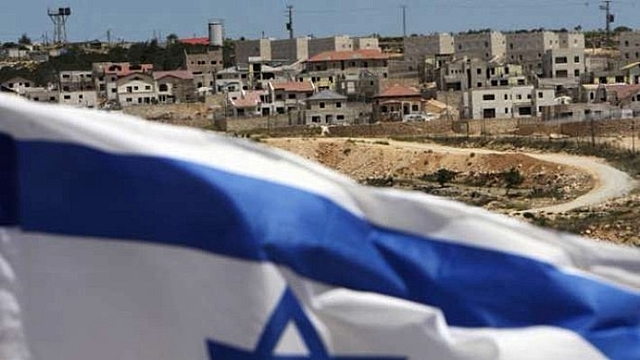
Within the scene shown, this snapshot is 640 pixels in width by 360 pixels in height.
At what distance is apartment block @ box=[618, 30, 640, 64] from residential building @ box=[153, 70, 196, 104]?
2571cm

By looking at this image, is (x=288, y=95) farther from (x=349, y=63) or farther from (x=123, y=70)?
(x=123, y=70)

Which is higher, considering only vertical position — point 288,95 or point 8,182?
point 8,182

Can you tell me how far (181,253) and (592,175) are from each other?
115 feet

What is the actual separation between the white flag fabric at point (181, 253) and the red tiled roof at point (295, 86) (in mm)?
58164

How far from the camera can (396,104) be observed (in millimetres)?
56781

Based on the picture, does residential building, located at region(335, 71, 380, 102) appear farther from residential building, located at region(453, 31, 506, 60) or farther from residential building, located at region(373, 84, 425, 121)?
residential building, located at region(453, 31, 506, 60)

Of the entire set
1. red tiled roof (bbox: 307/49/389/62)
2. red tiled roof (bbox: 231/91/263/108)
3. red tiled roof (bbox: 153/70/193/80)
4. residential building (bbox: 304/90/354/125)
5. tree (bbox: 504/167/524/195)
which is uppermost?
red tiled roof (bbox: 307/49/389/62)

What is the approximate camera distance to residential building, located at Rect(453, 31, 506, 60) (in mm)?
79688

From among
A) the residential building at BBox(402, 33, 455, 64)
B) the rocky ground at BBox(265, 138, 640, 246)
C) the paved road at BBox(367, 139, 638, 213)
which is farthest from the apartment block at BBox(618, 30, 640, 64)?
the rocky ground at BBox(265, 138, 640, 246)

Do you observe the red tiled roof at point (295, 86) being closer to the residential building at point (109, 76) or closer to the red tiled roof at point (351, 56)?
the residential building at point (109, 76)

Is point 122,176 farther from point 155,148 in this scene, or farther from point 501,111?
point 501,111

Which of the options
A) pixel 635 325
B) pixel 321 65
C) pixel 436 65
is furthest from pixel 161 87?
pixel 635 325

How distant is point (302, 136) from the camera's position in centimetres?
4969

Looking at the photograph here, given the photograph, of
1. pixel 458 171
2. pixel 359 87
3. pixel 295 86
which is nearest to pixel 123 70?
pixel 295 86
